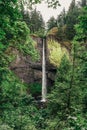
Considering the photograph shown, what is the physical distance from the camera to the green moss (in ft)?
167

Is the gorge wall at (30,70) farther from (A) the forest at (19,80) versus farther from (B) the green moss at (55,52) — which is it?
(A) the forest at (19,80)

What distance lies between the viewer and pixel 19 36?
14180mm

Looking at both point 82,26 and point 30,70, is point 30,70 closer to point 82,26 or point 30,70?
point 30,70

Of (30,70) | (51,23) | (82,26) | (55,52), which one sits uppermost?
(82,26)

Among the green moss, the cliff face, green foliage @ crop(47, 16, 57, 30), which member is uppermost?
green foliage @ crop(47, 16, 57, 30)

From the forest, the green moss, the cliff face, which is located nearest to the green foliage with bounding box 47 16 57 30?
the green moss

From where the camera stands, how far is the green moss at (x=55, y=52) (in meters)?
50.8

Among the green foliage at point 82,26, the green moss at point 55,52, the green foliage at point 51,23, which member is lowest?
the green moss at point 55,52

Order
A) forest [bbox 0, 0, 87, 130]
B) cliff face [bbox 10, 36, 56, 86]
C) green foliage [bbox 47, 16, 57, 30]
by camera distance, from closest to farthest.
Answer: forest [bbox 0, 0, 87, 130] < cliff face [bbox 10, 36, 56, 86] < green foliage [bbox 47, 16, 57, 30]

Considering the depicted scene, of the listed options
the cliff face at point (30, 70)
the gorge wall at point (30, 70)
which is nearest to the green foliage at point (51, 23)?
the gorge wall at point (30, 70)

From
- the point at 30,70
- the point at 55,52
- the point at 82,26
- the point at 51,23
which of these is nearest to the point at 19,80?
the point at 82,26

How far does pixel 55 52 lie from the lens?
51.8 meters

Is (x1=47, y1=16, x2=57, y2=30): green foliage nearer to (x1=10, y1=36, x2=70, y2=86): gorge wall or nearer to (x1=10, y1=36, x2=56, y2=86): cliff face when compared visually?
(x1=10, y1=36, x2=70, y2=86): gorge wall

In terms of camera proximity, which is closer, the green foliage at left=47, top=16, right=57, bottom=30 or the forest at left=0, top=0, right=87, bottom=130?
the forest at left=0, top=0, right=87, bottom=130
